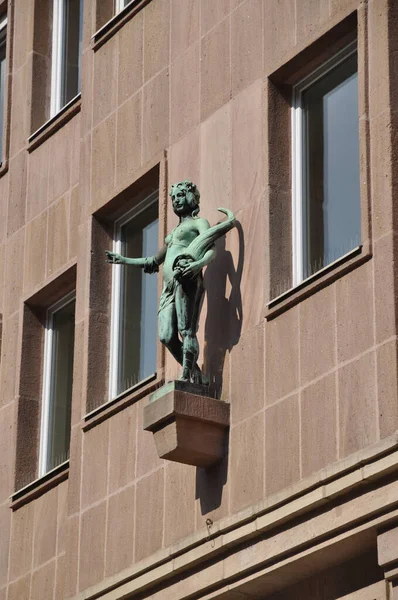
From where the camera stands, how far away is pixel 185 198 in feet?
58.3

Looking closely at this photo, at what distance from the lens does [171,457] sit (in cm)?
1681

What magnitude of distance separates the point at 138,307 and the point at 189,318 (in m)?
2.62

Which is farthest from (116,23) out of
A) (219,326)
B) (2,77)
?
(219,326)

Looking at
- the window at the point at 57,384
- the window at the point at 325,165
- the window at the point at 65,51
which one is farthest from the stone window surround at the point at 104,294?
the window at the point at 65,51

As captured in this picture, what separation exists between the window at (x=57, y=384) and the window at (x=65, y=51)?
2.76 m

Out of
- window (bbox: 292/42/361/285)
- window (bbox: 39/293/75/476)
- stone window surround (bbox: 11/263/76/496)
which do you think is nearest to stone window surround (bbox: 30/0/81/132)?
stone window surround (bbox: 11/263/76/496)

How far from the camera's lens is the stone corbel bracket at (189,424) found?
54.6 ft

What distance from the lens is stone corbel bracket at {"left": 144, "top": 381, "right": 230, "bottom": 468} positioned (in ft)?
54.6

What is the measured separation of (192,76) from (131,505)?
442 cm

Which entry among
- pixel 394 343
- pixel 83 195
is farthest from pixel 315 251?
pixel 83 195

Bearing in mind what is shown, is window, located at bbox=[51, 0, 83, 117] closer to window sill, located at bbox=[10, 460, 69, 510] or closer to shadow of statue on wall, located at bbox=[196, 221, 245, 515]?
window sill, located at bbox=[10, 460, 69, 510]

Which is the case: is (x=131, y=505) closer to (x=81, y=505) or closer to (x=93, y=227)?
(x=81, y=505)

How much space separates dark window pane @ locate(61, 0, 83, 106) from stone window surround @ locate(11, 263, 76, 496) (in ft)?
8.71

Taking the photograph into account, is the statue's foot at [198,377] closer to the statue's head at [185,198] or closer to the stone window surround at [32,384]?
the statue's head at [185,198]
